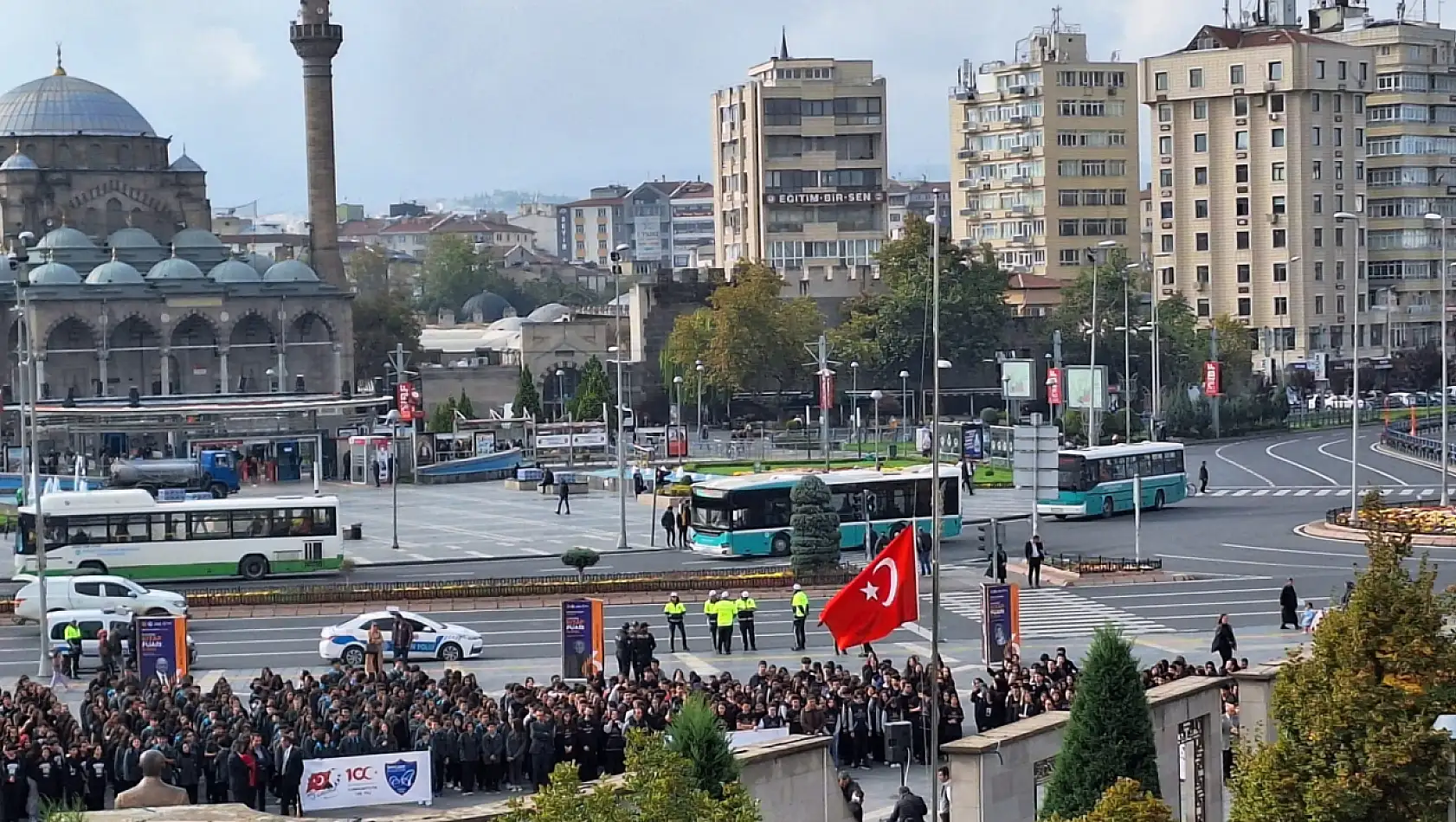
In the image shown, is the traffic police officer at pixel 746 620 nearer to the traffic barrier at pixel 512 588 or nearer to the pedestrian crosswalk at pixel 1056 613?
the pedestrian crosswalk at pixel 1056 613

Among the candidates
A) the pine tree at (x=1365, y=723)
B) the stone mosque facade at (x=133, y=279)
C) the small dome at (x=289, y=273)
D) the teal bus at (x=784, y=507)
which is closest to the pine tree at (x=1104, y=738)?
the pine tree at (x=1365, y=723)

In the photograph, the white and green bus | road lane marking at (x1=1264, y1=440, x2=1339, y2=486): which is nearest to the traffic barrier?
the white and green bus

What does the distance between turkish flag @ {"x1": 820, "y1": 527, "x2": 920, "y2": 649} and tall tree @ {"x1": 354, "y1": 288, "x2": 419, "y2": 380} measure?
85051 millimetres

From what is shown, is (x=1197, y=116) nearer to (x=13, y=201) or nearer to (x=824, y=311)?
(x=824, y=311)

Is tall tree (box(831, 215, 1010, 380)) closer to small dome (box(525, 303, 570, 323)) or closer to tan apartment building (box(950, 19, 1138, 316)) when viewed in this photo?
tan apartment building (box(950, 19, 1138, 316))

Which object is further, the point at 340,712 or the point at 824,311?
the point at 824,311

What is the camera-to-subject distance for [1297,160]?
3844 inches

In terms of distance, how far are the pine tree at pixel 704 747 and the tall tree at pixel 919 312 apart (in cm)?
7099

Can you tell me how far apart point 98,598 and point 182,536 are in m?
7.00

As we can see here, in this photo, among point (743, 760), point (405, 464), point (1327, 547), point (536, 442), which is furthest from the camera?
point (536, 442)

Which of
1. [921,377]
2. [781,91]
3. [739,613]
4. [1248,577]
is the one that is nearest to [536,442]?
[921,377]

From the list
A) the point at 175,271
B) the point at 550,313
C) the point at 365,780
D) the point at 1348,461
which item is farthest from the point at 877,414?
the point at 365,780

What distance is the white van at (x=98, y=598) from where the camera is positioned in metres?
34.8

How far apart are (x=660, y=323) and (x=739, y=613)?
6533 centimetres
